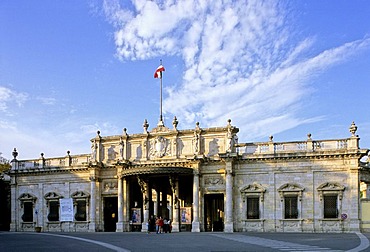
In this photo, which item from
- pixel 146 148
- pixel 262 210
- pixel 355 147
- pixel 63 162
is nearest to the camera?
pixel 355 147

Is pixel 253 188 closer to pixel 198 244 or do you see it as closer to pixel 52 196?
pixel 198 244

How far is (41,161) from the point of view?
2037 inches

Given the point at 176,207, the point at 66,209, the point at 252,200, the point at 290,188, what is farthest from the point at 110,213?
the point at 290,188

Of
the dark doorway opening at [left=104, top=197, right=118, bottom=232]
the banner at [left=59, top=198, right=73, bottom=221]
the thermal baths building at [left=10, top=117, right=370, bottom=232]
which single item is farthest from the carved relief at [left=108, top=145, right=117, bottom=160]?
the banner at [left=59, top=198, right=73, bottom=221]

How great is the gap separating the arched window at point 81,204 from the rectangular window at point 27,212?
237 inches

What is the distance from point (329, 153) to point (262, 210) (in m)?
7.78

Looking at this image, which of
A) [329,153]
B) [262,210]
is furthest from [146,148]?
[329,153]

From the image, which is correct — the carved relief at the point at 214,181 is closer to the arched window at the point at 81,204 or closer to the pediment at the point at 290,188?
the pediment at the point at 290,188

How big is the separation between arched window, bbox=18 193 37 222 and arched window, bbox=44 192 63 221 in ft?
6.01

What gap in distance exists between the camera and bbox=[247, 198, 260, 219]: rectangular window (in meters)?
42.8

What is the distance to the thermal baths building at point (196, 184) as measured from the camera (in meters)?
40.6

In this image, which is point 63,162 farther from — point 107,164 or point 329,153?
point 329,153

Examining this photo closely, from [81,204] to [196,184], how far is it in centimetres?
1317

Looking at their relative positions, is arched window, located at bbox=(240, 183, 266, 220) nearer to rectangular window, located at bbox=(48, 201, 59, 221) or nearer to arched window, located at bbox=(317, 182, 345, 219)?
arched window, located at bbox=(317, 182, 345, 219)
